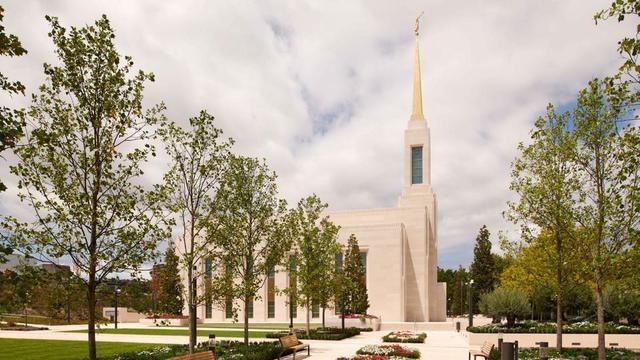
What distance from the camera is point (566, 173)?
16.4m

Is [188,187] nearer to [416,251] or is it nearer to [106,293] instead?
[106,293]

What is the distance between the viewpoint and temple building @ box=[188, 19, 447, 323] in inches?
2016

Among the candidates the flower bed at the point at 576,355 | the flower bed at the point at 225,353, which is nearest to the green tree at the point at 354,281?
the flower bed at the point at 225,353

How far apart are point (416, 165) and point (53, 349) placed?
46.6m

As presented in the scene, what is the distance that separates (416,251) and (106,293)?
4708cm

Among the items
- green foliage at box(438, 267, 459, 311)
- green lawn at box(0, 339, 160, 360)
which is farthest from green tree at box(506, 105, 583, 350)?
green foliage at box(438, 267, 459, 311)

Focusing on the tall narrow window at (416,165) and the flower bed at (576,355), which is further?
the tall narrow window at (416,165)

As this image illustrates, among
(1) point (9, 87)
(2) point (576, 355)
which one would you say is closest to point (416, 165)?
(2) point (576, 355)

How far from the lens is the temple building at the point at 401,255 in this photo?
51219 millimetres

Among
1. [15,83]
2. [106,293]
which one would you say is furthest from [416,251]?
[15,83]

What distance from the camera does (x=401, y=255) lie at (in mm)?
51469

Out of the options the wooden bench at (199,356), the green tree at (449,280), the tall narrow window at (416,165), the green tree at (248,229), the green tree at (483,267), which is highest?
the tall narrow window at (416,165)

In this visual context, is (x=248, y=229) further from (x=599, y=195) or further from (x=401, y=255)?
(x=401, y=255)

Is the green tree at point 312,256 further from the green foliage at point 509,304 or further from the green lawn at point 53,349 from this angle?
the green foliage at point 509,304
